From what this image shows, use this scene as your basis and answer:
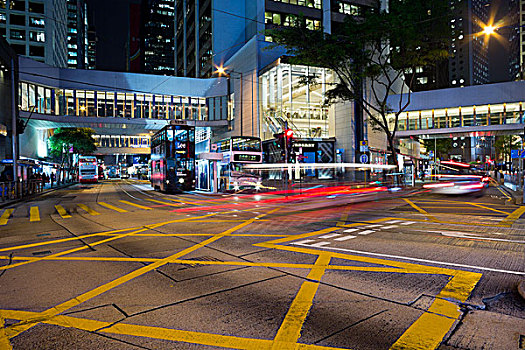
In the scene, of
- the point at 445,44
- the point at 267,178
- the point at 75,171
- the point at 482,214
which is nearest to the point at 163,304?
the point at 482,214

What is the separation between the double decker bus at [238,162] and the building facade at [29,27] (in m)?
67.4

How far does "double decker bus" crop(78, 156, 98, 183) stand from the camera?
51750 millimetres

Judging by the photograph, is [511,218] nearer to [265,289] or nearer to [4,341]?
[265,289]

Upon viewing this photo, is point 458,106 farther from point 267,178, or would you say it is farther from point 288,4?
point 267,178

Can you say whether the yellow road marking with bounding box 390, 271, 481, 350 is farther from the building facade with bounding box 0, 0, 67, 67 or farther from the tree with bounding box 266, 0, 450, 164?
the building facade with bounding box 0, 0, 67, 67

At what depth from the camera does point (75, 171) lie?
230 ft

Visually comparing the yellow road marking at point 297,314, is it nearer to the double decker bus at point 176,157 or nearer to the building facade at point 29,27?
the double decker bus at point 176,157

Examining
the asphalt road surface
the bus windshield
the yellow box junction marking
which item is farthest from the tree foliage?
the yellow box junction marking

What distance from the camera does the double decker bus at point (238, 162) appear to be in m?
25.6

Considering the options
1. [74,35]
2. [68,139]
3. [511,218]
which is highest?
[74,35]

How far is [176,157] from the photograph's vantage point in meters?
25.8

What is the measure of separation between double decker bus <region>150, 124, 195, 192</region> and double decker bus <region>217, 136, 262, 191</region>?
8.03ft

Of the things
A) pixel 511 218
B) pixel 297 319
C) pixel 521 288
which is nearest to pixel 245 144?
pixel 511 218

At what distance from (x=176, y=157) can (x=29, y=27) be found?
69959 mm
